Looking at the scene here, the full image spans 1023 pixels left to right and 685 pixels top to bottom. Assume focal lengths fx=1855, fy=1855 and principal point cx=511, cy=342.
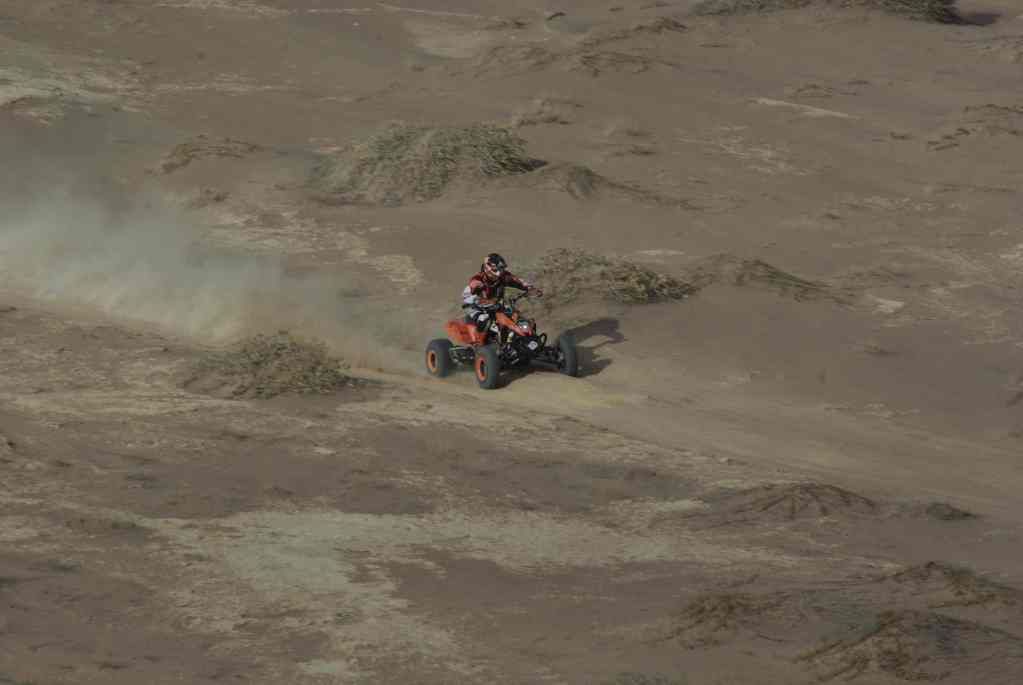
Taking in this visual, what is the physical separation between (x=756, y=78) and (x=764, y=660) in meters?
25.2

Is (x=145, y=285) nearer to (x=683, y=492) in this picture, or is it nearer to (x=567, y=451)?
(x=567, y=451)

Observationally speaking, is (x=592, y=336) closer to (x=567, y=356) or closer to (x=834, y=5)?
(x=567, y=356)

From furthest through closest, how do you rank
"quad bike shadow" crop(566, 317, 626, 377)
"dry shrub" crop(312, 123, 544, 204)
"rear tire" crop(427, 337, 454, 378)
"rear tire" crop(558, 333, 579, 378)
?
"dry shrub" crop(312, 123, 544, 204) < "quad bike shadow" crop(566, 317, 626, 377) < "rear tire" crop(427, 337, 454, 378) < "rear tire" crop(558, 333, 579, 378)

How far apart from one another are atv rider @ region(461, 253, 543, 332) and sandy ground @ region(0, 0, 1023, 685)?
74 centimetres

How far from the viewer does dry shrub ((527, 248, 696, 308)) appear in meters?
23.7

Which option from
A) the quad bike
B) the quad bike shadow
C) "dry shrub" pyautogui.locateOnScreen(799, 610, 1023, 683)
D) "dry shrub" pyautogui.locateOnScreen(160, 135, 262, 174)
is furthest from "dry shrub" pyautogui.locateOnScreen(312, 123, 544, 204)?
"dry shrub" pyautogui.locateOnScreen(799, 610, 1023, 683)

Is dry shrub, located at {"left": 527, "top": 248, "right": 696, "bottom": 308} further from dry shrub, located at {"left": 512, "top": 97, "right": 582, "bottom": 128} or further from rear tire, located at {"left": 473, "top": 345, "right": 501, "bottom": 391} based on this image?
dry shrub, located at {"left": 512, "top": 97, "right": 582, "bottom": 128}

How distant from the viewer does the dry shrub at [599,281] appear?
23.7 meters

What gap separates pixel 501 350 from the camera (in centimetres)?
2125

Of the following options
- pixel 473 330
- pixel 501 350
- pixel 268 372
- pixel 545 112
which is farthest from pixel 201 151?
pixel 268 372

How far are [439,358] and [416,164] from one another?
315 inches

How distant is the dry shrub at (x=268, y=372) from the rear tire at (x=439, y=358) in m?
→ 1.24

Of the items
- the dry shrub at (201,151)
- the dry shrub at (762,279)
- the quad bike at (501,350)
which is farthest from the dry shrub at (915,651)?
the dry shrub at (201,151)

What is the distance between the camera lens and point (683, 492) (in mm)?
16938
